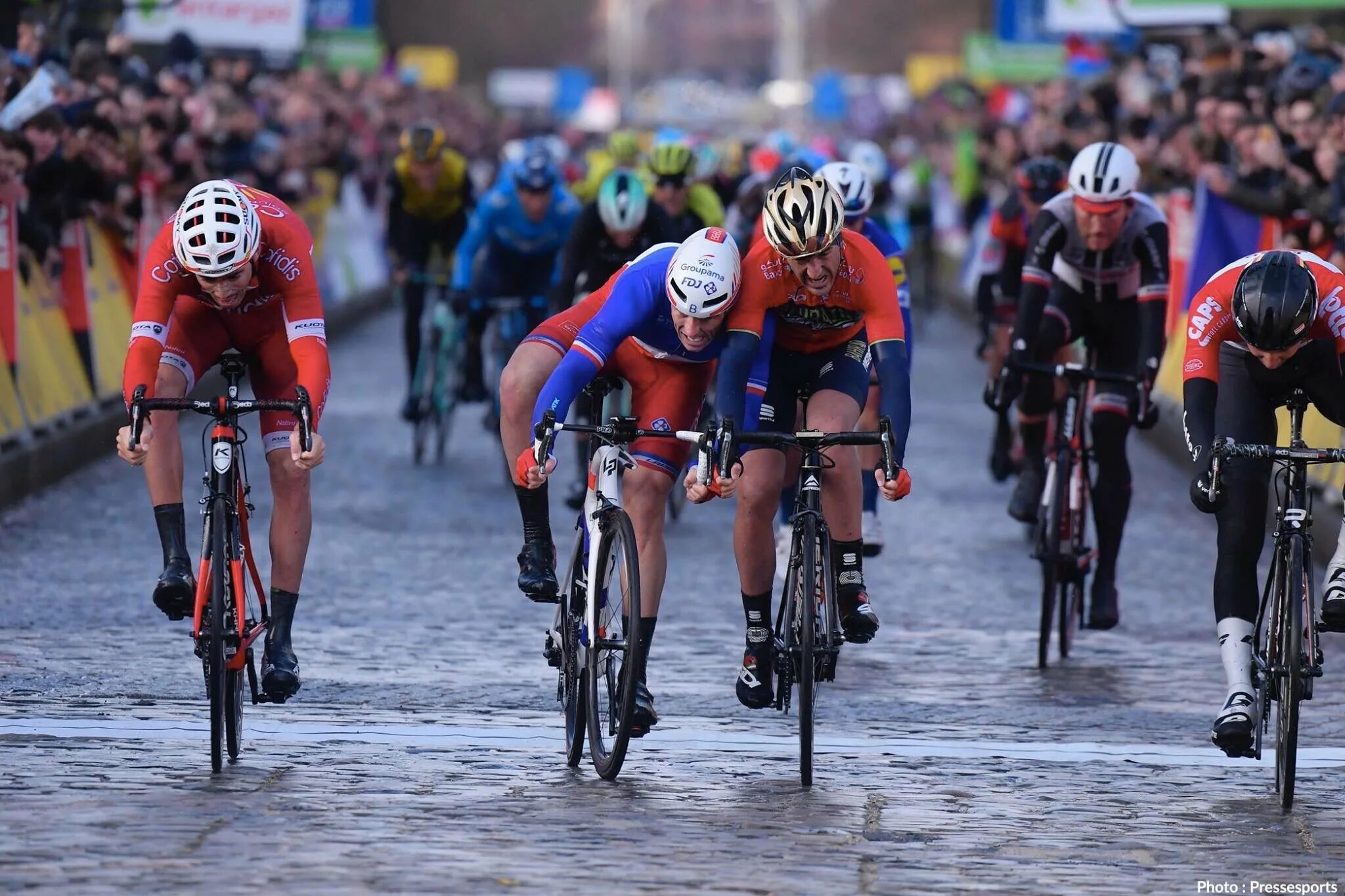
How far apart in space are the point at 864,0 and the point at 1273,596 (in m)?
133

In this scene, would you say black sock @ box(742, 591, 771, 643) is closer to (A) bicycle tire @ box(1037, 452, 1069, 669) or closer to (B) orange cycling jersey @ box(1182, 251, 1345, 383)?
(B) orange cycling jersey @ box(1182, 251, 1345, 383)

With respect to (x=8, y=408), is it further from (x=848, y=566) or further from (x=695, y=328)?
(x=695, y=328)

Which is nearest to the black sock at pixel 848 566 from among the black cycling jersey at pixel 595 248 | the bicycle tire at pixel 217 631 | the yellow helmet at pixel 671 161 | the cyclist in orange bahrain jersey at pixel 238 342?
the cyclist in orange bahrain jersey at pixel 238 342

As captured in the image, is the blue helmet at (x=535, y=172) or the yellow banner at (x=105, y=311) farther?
the yellow banner at (x=105, y=311)

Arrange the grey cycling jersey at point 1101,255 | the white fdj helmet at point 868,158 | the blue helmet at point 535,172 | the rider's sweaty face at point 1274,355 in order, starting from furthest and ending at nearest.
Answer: the white fdj helmet at point 868,158 → the blue helmet at point 535,172 → the grey cycling jersey at point 1101,255 → the rider's sweaty face at point 1274,355

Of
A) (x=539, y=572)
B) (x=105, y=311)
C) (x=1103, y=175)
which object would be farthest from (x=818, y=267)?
(x=105, y=311)

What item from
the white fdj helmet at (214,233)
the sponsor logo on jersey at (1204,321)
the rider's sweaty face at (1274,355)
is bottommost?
the rider's sweaty face at (1274,355)

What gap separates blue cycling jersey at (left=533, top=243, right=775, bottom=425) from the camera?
794 cm

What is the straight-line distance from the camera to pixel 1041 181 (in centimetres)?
1328

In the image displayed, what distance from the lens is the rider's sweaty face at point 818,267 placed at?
7.88 m

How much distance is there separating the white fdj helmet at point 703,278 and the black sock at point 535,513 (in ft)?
3.26

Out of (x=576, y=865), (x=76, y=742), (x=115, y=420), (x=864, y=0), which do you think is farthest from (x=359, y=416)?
(x=864, y=0)

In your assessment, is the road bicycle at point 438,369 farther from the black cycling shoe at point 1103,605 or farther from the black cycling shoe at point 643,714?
the black cycling shoe at point 643,714

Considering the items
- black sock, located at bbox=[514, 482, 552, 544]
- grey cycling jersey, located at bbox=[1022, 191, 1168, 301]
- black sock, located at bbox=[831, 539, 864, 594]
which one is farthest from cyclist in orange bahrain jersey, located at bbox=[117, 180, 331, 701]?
grey cycling jersey, located at bbox=[1022, 191, 1168, 301]
